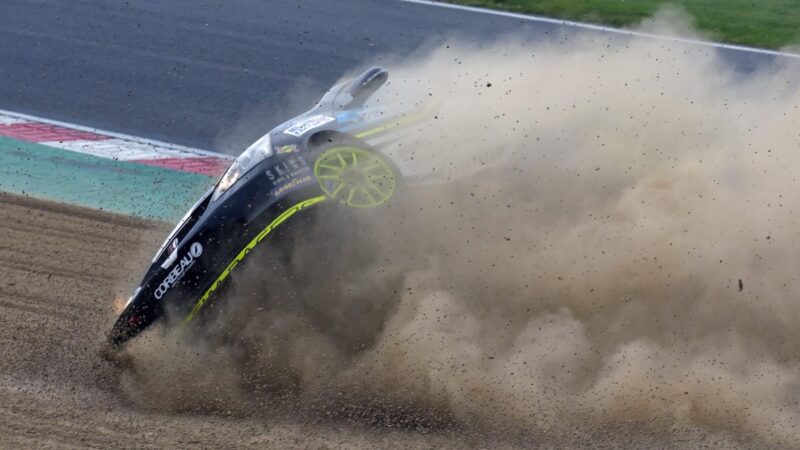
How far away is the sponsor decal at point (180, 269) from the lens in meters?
7.90

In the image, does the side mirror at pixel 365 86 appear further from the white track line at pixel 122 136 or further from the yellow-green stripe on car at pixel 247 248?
the white track line at pixel 122 136

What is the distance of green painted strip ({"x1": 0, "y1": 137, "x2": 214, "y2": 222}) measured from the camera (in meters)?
11.5

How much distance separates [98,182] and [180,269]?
4439 mm

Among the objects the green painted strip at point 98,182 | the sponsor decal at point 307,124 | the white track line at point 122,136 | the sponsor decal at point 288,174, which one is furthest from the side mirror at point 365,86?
the white track line at point 122,136

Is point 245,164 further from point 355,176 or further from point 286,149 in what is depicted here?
point 355,176

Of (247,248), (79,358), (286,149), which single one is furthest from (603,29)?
(79,358)

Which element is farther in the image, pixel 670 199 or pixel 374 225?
pixel 670 199

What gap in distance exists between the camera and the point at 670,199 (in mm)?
9148

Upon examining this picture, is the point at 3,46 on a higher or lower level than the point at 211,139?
higher

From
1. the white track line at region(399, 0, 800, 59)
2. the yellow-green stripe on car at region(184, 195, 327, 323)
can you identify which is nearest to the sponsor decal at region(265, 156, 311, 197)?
the yellow-green stripe on car at region(184, 195, 327, 323)

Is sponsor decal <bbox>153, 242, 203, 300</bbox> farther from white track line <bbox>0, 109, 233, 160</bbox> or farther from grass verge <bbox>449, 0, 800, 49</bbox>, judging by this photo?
grass verge <bbox>449, 0, 800, 49</bbox>

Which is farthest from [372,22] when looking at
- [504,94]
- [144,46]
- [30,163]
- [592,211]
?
[592,211]

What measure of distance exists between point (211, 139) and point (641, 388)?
7.22 meters

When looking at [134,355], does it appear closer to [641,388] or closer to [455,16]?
[641,388]
